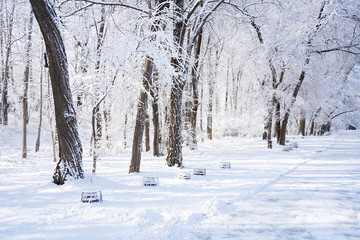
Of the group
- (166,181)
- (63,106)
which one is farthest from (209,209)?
(63,106)

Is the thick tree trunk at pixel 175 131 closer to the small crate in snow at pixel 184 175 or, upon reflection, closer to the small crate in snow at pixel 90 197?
the small crate in snow at pixel 184 175

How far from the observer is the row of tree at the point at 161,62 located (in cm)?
717

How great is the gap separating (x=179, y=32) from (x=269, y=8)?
8.98m

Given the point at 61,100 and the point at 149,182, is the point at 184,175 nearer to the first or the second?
the point at 149,182

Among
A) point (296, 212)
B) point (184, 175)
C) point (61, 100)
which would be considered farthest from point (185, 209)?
point (61, 100)

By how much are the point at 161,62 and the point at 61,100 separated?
8.71 feet

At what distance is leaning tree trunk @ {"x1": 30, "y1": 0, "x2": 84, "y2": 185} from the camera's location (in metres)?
6.07

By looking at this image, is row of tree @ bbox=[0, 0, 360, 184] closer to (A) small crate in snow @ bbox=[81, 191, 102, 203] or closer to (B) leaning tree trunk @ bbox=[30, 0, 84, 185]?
(B) leaning tree trunk @ bbox=[30, 0, 84, 185]

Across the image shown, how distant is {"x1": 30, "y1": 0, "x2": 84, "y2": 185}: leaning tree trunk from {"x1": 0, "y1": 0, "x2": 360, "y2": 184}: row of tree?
0.9 inches

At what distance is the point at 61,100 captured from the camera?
6363 mm

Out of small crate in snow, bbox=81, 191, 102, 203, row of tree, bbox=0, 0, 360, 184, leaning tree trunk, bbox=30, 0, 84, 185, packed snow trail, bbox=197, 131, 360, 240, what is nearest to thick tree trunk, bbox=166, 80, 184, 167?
row of tree, bbox=0, 0, 360, 184

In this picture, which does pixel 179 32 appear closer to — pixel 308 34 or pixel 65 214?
pixel 65 214

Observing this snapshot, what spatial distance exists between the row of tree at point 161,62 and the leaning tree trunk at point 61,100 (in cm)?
2

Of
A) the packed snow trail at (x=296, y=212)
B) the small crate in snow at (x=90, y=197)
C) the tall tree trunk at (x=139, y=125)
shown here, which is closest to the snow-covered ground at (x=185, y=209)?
the packed snow trail at (x=296, y=212)
